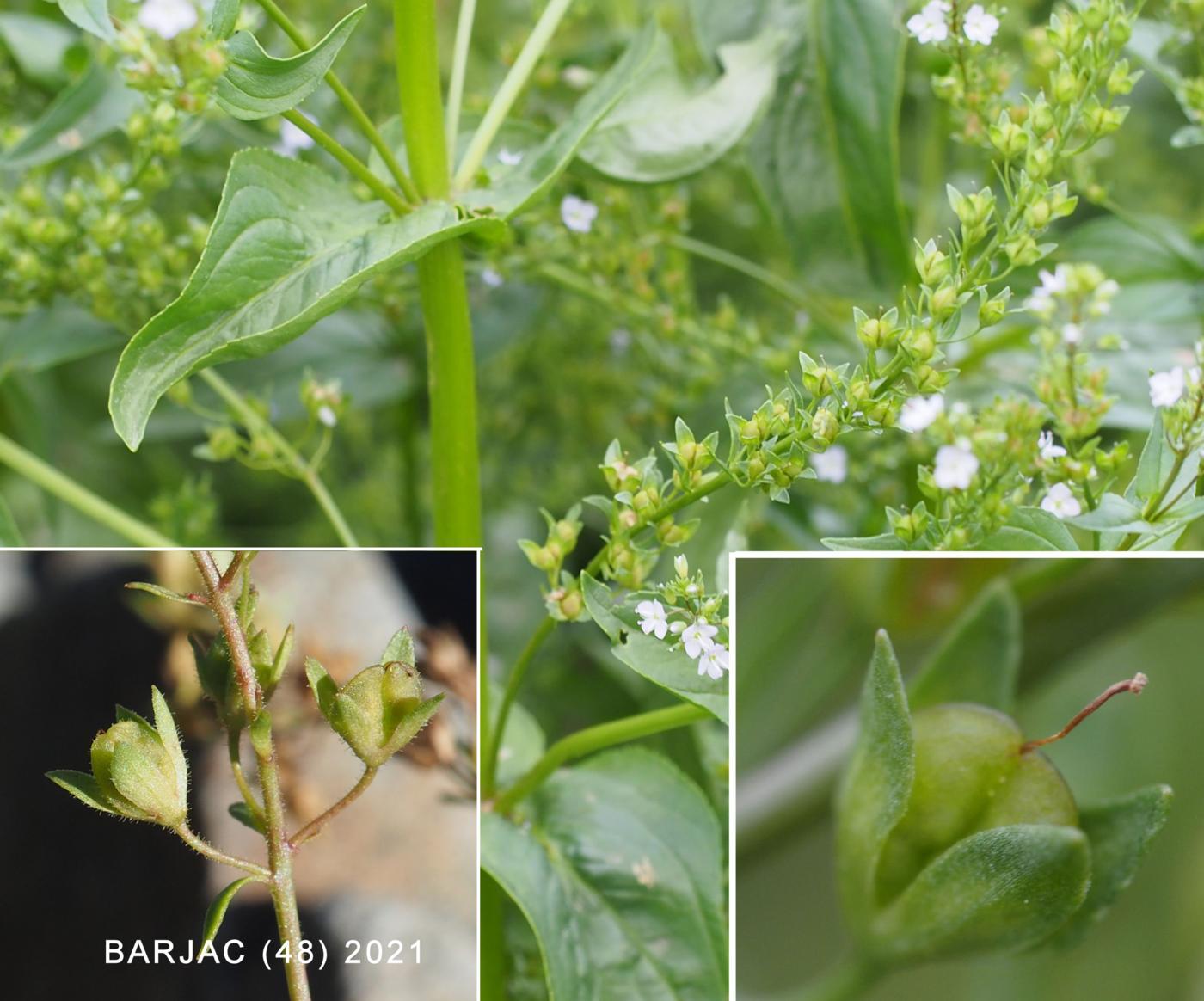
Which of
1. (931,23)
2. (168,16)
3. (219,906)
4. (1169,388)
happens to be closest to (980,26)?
(931,23)

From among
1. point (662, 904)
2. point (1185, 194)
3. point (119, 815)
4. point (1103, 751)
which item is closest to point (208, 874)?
point (119, 815)

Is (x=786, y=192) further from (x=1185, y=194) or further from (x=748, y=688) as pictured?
(x=1185, y=194)

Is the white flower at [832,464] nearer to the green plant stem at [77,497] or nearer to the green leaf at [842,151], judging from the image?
the green leaf at [842,151]

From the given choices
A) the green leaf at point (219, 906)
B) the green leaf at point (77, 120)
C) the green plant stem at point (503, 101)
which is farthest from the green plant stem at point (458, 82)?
the green leaf at point (219, 906)

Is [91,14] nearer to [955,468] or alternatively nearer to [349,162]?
[349,162]

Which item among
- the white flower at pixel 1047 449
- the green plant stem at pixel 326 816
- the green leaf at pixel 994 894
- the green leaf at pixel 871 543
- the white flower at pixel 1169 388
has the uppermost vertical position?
the white flower at pixel 1169 388

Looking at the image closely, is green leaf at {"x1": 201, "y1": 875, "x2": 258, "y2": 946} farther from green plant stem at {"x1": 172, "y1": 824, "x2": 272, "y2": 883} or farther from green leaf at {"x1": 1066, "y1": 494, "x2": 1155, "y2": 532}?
green leaf at {"x1": 1066, "y1": 494, "x2": 1155, "y2": 532}

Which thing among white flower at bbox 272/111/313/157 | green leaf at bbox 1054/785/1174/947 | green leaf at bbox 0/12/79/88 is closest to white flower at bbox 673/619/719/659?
green leaf at bbox 1054/785/1174/947
